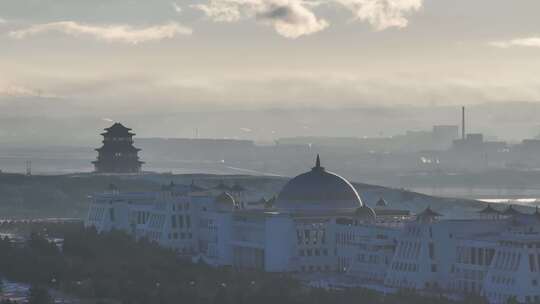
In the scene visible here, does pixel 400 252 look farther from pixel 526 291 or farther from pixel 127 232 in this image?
pixel 127 232

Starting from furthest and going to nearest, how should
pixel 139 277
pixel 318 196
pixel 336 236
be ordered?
pixel 318 196 < pixel 336 236 < pixel 139 277

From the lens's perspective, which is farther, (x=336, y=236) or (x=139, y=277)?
(x=336, y=236)

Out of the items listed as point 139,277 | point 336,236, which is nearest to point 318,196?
point 336,236

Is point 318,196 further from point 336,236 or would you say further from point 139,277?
point 139,277

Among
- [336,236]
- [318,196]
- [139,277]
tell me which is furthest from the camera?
[318,196]

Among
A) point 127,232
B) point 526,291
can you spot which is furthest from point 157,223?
point 526,291

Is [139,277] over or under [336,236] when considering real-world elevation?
under

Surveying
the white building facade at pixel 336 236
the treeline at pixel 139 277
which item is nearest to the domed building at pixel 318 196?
the white building facade at pixel 336 236

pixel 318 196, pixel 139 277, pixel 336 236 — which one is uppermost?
pixel 318 196
